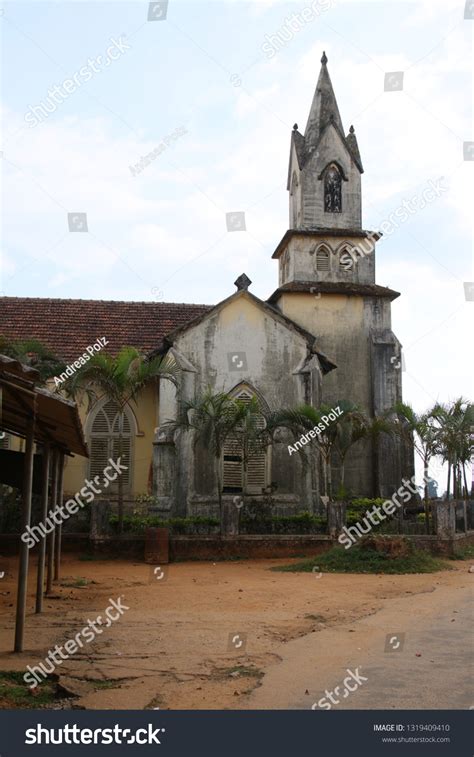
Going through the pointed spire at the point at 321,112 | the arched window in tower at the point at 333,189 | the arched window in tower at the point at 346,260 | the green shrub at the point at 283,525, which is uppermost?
the pointed spire at the point at 321,112

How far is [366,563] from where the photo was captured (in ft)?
54.5

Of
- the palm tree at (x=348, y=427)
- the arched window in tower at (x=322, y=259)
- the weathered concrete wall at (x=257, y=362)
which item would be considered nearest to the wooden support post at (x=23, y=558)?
the palm tree at (x=348, y=427)

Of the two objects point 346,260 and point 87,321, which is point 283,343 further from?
point 87,321

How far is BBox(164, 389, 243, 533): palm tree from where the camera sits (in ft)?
65.3

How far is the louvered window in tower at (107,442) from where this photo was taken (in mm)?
24109

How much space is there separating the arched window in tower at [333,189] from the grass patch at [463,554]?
1291 cm

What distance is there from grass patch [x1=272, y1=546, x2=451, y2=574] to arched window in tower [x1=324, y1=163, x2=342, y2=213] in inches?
557

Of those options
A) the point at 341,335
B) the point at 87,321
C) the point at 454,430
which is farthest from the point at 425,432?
the point at 87,321

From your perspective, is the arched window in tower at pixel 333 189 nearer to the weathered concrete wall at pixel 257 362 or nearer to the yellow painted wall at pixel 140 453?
the weathered concrete wall at pixel 257 362

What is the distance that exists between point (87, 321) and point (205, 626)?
17.5 metres

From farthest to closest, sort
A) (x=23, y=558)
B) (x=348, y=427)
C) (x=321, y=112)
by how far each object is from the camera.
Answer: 1. (x=321, y=112)
2. (x=348, y=427)
3. (x=23, y=558)

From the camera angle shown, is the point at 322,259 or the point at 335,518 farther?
the point at 322,259

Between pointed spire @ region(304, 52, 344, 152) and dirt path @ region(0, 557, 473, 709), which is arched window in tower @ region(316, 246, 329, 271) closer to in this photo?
pointed spire @ region(304, 52, 344, 152)

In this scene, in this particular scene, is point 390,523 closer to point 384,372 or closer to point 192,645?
point 384,372
